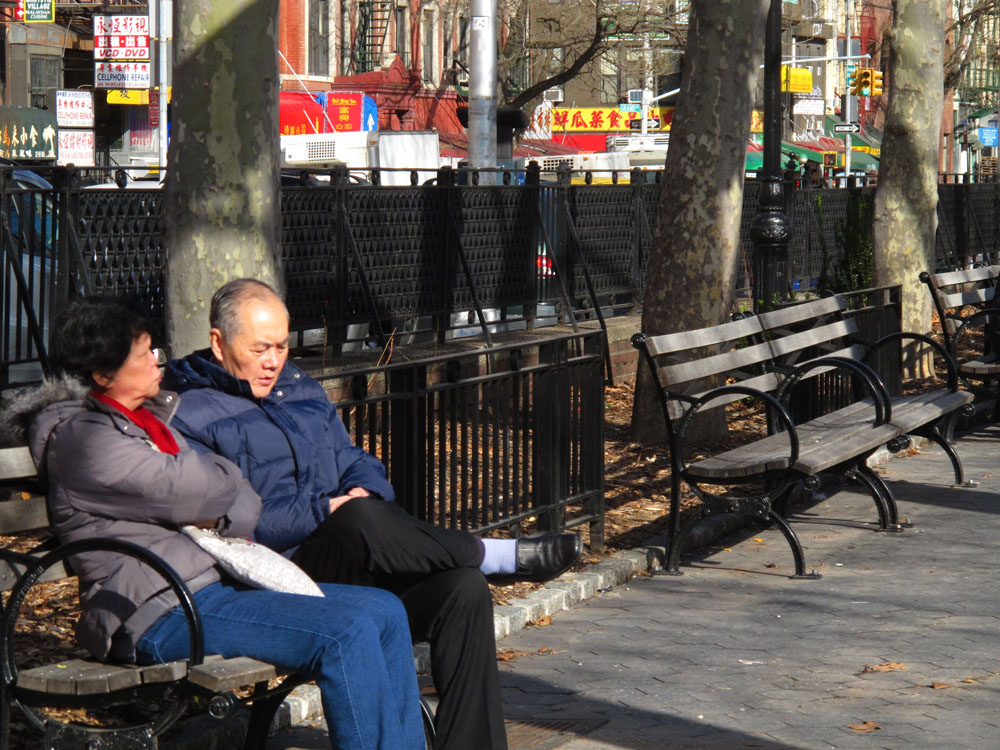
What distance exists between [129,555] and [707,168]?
684 centimetres

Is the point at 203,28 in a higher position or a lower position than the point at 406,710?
higher

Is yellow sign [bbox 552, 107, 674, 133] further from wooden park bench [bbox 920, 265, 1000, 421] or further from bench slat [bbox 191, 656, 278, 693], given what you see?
bench slat [bbox 191, 656, 278, 693]

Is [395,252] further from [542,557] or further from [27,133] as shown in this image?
[27,133]

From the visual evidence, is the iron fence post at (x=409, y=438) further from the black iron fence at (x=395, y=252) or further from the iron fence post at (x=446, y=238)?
the iron fence post at (x=446, y=238)

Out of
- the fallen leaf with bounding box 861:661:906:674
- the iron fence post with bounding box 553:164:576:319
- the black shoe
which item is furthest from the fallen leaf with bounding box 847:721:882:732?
the iron fence post with bounding box 553:164:576:319

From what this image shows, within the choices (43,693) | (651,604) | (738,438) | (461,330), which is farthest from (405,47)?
(43,693)

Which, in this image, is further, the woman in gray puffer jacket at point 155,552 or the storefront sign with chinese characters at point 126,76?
the storefront sign with chinese characters at point 126,76

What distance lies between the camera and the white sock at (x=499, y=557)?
4691 millimetres

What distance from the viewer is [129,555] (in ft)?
12.1

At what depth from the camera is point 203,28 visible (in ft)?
19.7

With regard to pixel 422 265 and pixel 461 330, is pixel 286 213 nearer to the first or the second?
pixel 422 265

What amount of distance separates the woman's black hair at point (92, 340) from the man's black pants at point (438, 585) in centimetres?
80

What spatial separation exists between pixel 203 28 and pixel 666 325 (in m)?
4.77

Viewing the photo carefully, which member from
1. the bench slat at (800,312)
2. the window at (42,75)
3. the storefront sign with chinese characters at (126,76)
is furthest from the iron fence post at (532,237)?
the window at (42,75)
